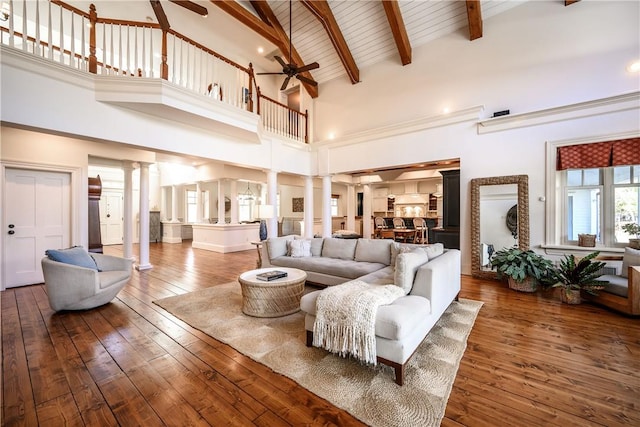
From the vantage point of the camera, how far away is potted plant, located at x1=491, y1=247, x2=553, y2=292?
4.11 meters

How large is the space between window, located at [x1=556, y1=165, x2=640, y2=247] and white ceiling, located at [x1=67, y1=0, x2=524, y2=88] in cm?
327

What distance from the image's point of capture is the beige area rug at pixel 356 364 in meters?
1.72

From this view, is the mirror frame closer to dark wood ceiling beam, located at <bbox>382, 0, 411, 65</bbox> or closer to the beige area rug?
the beige area rug

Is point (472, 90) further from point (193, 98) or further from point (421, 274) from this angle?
point (193, 98)

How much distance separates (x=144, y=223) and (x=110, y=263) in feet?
7.72

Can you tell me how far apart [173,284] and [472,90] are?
6734 millimetres

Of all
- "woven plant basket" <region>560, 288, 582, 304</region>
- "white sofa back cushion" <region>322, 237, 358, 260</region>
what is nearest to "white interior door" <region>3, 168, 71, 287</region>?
"white sofa back cushion" <region>322, 237, 358, 260</region>

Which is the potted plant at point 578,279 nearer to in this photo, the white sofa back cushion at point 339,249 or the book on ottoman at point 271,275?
the white sofa back cushion at point 339,249

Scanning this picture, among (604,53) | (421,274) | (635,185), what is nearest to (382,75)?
(604,53)

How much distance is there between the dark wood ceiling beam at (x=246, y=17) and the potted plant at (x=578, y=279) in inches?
286

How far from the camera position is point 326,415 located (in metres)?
1.67

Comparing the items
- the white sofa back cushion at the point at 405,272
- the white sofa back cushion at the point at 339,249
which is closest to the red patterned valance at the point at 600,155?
the white sofa back cushion at the point at 339,249

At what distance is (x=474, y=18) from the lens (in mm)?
4938

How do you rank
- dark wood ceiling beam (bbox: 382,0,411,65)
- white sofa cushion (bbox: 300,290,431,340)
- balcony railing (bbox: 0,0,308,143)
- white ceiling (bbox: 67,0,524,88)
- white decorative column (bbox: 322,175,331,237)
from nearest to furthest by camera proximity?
1. white sofa cushion (bbox: 300,290,431,340)
2. balcony railing (bbox: 0,0,308,143)
3. dark wood ceiling beam (bbox: 382,0,411,65)
4. white ceiling (bbox: 67,0,524,88)
5. white decorative column (bbox: 322,175,331,237)
